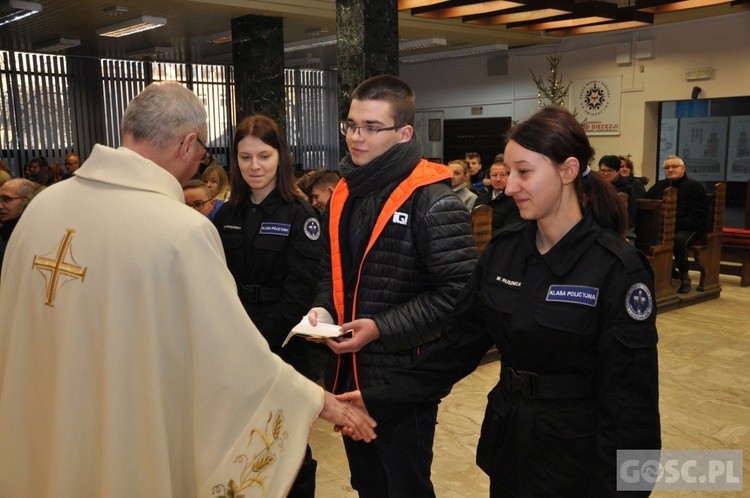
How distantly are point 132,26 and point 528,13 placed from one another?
5808 mm

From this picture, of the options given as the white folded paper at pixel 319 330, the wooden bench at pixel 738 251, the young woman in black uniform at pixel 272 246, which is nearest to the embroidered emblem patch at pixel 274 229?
the young woman in black uniform at pixel 272 246

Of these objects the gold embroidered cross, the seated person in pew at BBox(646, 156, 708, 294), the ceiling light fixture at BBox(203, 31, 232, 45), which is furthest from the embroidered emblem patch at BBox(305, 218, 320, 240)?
the ceiling light fixture at BBox(203, 31, 232, 45)

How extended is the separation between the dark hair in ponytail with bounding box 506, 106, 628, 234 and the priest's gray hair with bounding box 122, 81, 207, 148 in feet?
2.88

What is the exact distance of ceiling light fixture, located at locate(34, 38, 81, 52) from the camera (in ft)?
39.1

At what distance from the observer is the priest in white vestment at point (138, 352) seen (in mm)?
1642

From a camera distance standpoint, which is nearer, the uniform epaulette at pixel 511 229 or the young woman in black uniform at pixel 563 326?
the young woman in black uniform at pixel 563 326

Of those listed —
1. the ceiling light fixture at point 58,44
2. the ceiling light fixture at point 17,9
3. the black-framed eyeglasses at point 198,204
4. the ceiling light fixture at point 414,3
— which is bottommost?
the black-framed eyeglasses at point 198,204

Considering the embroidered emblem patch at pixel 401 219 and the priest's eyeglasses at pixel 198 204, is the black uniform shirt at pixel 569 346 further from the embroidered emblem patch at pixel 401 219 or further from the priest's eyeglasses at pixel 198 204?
the priest's eyeglasses at pixel 198 204

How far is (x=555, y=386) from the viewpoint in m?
1.79

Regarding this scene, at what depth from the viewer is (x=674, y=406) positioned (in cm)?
460

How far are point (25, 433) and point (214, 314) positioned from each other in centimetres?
63

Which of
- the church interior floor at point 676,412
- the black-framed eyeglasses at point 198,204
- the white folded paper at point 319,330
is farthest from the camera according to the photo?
the black-framed eyeglasses at point 198,204

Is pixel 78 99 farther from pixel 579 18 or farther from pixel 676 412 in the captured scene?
pixel 676 412

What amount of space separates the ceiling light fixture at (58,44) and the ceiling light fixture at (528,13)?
670 cm
